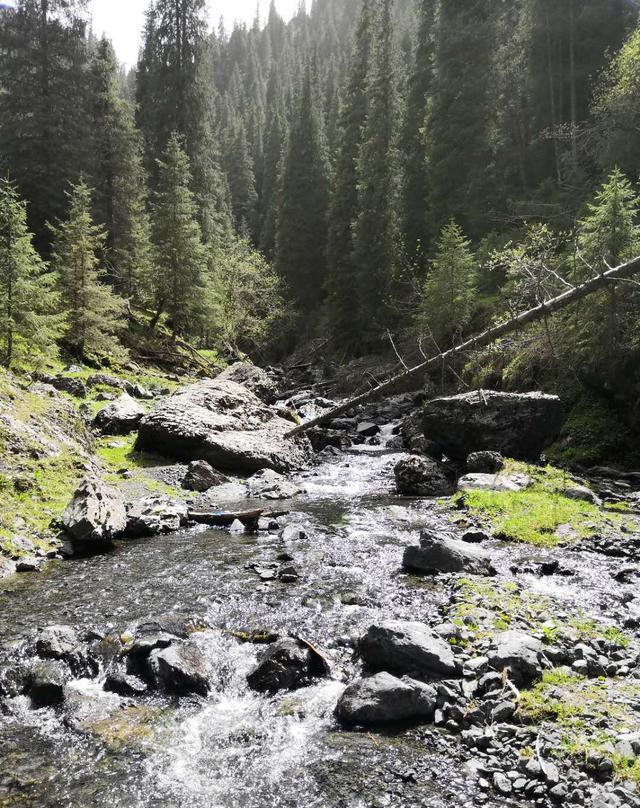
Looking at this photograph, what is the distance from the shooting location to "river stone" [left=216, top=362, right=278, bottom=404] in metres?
25.4

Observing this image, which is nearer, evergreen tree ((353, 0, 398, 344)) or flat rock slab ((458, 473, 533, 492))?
flat rock slab ((458, 473, 533, 492))

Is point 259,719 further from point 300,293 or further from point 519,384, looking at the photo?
point 300,293

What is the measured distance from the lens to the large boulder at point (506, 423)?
15.8 m

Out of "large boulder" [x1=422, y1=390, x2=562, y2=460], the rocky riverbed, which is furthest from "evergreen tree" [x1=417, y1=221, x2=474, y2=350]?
the rocky riverbed

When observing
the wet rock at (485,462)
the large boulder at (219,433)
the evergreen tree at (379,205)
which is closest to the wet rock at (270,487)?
the large boulder at (219,433)

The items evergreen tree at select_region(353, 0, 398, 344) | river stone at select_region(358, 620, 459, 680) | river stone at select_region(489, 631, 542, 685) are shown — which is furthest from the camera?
evergreen tree at select_region(353, 0, 398, 344)

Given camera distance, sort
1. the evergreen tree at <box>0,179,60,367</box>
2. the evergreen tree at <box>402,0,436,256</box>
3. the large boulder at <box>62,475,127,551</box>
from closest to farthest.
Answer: the large boulder at <box>62,475,127,551</box> → the evergreen tree at <box>0,179,60,367</box> → the evergreen tree at <box>402,0,436,256</box>

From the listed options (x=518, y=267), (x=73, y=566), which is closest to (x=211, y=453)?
(x=73, y=566)

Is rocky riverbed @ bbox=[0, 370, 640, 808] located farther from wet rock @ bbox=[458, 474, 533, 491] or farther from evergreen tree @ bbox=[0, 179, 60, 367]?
evergreen tree @ bbox=[0, 179, 60, 367]

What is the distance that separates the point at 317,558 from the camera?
960 cm

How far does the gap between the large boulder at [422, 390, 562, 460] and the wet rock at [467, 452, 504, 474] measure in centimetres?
97

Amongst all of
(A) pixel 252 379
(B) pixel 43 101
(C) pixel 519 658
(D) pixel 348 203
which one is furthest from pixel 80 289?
(D) pixel 348 203

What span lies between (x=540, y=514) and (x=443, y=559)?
11.7 feet

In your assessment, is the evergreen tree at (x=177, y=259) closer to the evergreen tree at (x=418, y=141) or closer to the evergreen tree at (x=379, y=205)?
the evergreen tree at (x=379, y=205)
